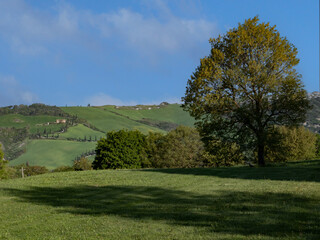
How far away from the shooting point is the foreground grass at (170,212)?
11.4m

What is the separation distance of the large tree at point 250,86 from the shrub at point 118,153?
5147 cm

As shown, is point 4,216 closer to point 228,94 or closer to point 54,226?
point 54,226

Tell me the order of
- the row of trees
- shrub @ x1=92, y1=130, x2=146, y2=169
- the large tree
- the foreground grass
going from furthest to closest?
shrub @ x1=92, y1=130, x2=146, y2=169
the row of trees
the large tree
the foreground grass

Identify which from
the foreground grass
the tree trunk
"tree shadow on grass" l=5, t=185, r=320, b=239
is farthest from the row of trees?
"tree shadow on grass" l=5, t=185, r=320, b=239

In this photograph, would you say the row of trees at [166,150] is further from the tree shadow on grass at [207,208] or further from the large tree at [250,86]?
the tree shadow on grass at [207,208]

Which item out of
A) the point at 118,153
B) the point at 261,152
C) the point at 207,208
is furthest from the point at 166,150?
the point at 207,208

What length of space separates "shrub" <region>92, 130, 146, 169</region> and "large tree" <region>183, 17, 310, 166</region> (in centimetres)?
5147

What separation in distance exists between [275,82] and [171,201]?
870 inches

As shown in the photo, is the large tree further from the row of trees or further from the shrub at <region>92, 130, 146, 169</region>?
the shrub at <region>92, 130, 146, 169</region>

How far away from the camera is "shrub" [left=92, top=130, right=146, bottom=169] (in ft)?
280

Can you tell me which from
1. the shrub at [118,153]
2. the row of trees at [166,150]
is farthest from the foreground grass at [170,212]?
the shrub at [118,153]

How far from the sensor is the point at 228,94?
119 ft

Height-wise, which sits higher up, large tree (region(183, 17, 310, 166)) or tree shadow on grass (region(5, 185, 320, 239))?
large tree (region(183, 17, 310, 166))

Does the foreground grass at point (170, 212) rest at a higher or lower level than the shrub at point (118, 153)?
lower
